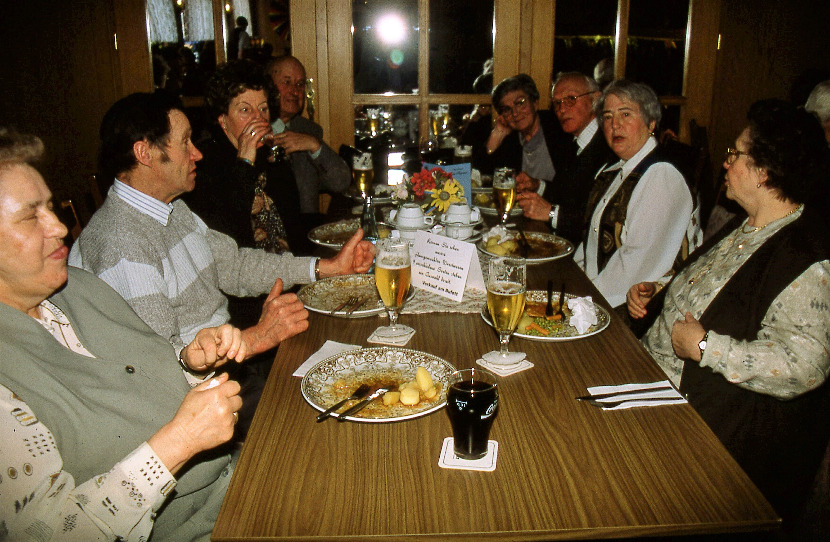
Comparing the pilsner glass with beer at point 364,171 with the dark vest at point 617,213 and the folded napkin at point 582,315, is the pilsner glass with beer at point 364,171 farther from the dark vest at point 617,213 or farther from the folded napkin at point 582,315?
the folded napkin at point 582,315

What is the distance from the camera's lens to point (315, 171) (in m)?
3.67

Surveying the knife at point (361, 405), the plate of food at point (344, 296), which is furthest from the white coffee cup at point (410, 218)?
the knife at point (361, 405)

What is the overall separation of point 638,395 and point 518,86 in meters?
2.93

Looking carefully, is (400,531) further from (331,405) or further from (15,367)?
(15,367)

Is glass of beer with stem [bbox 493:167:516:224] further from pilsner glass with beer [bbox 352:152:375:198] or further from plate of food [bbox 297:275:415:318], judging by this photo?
plate of food [bbox 297:275:415:318]

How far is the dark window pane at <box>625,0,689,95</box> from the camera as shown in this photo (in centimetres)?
406

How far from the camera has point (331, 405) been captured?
1130 millimetres

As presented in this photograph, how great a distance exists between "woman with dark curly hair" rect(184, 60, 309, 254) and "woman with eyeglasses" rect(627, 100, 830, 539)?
5.30ft

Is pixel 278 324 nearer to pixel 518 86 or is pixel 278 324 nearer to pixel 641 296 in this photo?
pixel 641 296

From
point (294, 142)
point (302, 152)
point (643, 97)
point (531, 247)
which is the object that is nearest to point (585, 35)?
point (643, 97)

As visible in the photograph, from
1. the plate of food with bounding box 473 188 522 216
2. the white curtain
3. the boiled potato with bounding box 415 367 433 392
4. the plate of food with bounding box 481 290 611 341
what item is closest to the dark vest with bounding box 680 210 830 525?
the plate of food with bounding box 481 290 611 341

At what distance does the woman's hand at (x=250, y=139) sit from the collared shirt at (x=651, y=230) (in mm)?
1450

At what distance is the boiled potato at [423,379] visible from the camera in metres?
1.17

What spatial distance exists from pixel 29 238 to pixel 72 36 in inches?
131
